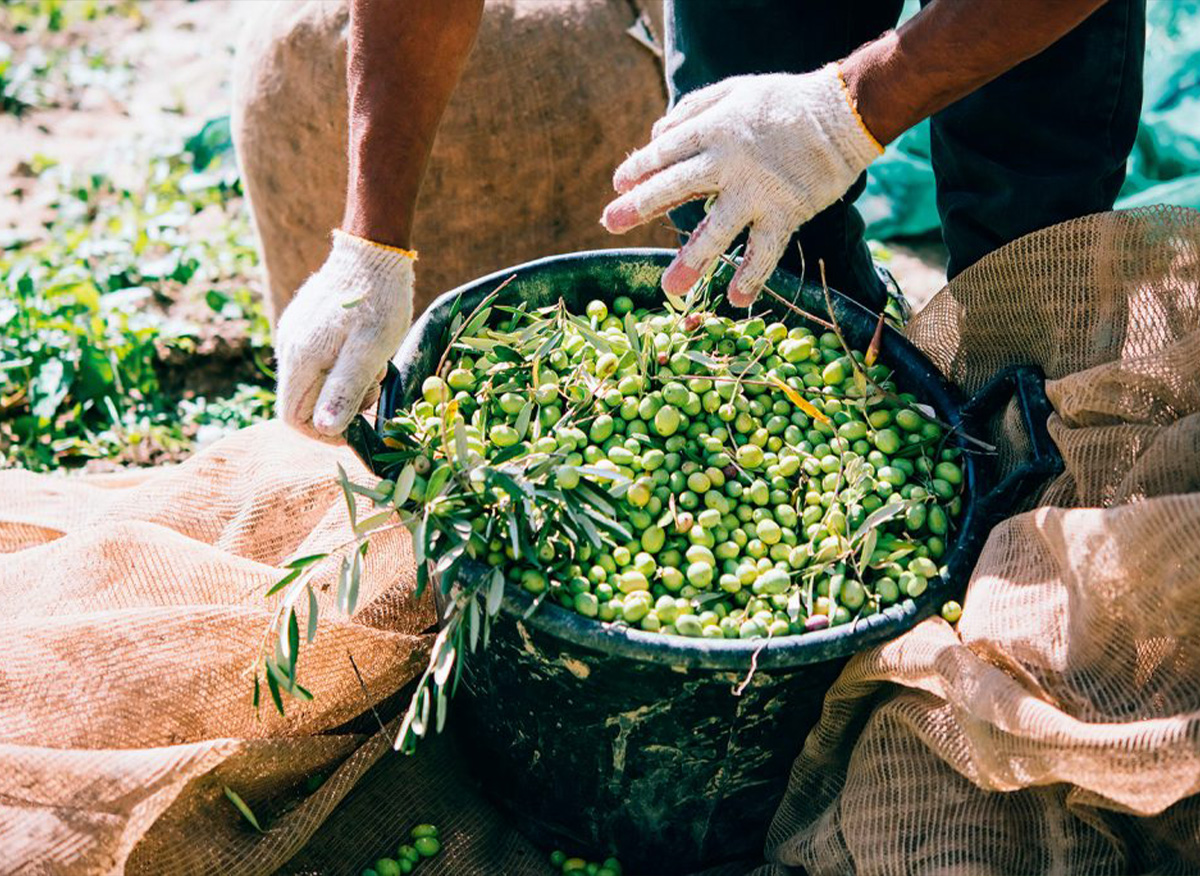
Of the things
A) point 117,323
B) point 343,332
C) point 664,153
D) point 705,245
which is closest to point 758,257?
point 705,245

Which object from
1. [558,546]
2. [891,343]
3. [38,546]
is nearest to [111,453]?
[38,546]

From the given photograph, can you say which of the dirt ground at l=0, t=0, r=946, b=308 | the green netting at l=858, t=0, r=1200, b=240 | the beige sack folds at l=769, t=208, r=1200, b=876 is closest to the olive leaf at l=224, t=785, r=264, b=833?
the beige sack folds at l=769, t=208, r=1200, b=876

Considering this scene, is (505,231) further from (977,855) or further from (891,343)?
(977,855)

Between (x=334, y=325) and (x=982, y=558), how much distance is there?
1.06m

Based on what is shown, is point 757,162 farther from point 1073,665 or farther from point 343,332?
point 1073,665

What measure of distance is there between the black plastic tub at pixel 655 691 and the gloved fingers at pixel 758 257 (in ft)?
1.17

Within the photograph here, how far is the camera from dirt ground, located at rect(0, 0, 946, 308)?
3.88 metres

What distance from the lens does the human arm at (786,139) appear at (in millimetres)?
1723

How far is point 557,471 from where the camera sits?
5.78 feet

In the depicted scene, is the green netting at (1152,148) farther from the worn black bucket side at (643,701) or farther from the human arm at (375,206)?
the human arm at (375,206)

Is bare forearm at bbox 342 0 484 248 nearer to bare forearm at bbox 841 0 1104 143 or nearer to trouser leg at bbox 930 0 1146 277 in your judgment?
bare forearm at bbox 841 0 1104 143

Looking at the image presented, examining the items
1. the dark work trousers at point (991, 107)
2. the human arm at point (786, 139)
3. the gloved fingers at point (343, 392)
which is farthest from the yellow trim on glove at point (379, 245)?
the dark work trousers at point (991, 107)

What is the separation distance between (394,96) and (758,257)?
2.10 ft

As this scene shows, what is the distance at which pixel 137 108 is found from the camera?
4.47m
